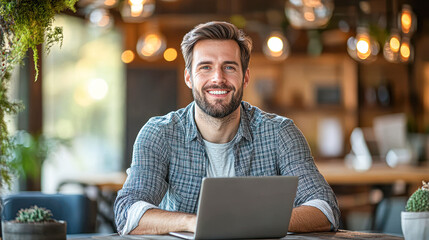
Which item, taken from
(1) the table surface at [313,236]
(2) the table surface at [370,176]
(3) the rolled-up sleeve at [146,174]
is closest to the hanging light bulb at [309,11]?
(2) the table surface at [370,176]

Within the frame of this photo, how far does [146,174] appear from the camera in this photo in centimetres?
246

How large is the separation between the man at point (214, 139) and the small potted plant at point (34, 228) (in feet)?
2.63

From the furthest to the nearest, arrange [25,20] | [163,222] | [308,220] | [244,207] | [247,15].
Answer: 1. [247,15]
2. [308,220]
3. [163,222]
4. [25,20]
5. [244,207]

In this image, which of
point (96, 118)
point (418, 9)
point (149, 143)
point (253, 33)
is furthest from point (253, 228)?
point (418, 9)

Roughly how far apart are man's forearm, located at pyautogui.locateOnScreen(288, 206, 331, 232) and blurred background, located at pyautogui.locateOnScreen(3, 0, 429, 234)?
342 centimetres

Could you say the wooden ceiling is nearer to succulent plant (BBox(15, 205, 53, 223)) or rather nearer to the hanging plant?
the hanging plant

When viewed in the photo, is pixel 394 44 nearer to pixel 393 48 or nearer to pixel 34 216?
pixel 393 48

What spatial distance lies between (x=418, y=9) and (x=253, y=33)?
2.34m

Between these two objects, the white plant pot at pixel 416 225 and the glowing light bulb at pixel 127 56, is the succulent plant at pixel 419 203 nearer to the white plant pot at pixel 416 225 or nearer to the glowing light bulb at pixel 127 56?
the white plant pot at pixel 416 225

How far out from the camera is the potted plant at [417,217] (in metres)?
1.87

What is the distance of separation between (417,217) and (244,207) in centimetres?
50

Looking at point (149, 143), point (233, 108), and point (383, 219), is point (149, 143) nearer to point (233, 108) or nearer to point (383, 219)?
point (233, 108)

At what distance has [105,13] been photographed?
580 centimetres

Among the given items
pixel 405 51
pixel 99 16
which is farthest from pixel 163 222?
pixel 405 51
